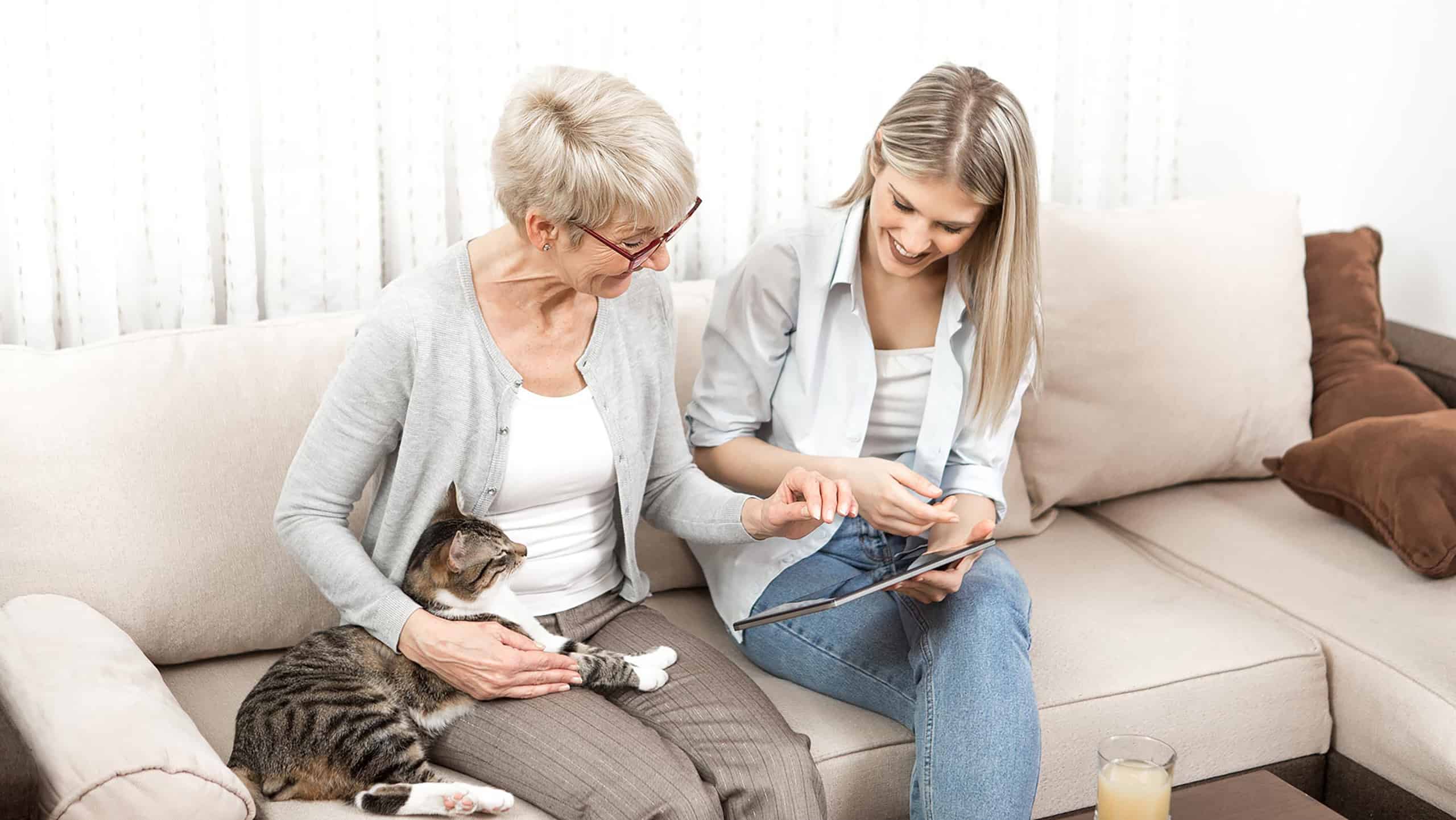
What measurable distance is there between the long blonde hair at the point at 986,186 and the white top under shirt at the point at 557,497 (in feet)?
1.82

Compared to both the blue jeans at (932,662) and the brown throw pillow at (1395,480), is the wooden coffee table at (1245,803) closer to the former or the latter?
the blue jeans at (932,662)

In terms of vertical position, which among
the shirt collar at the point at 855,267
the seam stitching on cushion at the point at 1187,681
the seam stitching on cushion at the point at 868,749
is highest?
the shirt collar at the point at 855,267

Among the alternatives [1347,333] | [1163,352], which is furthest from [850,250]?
[1347,333]

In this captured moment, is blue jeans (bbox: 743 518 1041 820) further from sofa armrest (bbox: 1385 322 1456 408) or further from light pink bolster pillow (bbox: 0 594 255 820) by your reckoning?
sofa armrest (bbox: 1385 322 1456 408)

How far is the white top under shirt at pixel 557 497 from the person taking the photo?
1.69 meters

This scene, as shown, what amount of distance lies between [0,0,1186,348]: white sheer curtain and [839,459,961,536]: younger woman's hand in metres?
0.92

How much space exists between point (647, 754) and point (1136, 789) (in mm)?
562

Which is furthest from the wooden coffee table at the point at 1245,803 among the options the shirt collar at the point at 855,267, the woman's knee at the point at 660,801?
the shirt collar at the point at 855,267

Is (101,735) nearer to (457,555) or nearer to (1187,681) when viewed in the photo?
(457,555)

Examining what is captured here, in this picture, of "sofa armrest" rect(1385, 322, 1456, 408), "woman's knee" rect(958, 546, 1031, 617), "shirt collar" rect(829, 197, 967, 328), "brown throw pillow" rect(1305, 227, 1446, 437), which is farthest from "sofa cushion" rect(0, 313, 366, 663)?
"sofa armrest" rect(1385, 322, 1456, 408)

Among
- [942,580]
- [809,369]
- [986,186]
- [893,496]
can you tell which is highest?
[986,186]

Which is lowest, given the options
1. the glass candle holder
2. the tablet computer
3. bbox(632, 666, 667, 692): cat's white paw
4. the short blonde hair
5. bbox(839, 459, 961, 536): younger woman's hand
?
bbox(632, 666, 667, 692): cat's white paw

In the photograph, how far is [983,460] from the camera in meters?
1.98

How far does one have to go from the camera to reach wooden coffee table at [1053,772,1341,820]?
1.46 metres
